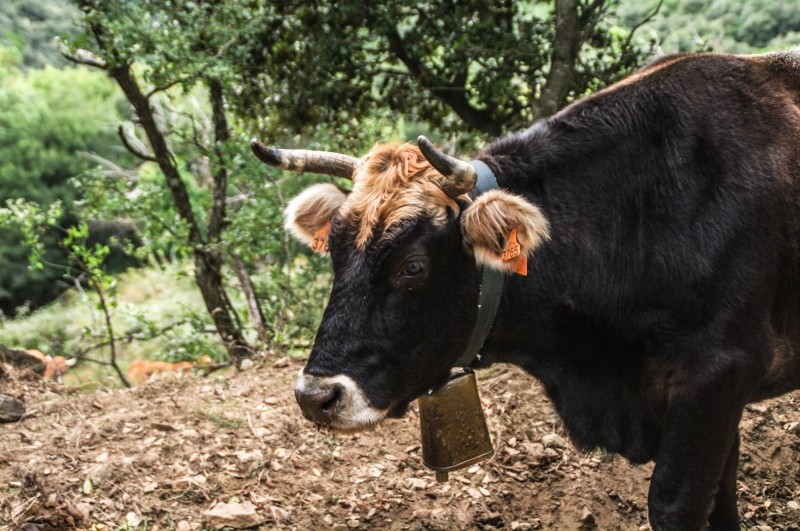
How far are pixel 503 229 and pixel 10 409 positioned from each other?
Answer: 393cm

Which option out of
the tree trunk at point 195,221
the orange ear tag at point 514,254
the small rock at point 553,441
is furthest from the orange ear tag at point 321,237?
the tree trunk at point 195,221

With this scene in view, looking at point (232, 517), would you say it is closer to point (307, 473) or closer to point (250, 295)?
point (307, 473)

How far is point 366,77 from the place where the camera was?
7082 millimetres

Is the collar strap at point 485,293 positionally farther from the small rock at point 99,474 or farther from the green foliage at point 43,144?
the green foliage at point 43,144

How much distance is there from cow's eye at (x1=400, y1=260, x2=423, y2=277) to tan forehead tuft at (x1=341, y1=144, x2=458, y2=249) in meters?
0.16

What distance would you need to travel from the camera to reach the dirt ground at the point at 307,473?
4.09 meters

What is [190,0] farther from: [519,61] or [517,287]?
[517,287]

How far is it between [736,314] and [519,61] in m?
3.92

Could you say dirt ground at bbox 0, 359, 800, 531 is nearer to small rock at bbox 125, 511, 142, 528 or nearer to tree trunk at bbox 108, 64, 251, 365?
small rock at bbox 125, 511, 142, 528

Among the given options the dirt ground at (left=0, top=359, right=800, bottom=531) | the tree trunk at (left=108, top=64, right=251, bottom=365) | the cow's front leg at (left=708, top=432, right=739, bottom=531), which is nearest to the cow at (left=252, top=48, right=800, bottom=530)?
the cow's front leg at (left=708, top=432, right=739, bottom=531)

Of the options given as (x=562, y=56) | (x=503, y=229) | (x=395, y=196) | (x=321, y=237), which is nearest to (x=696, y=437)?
(x=503, y=229)

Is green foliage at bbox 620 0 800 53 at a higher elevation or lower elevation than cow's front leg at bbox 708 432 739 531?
higher

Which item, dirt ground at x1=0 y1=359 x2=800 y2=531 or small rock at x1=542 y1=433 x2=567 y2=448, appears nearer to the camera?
dirt ground at x1=0 y1=359 x2=800 y2=531

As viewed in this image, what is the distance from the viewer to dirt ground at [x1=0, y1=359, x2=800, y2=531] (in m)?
4.09
